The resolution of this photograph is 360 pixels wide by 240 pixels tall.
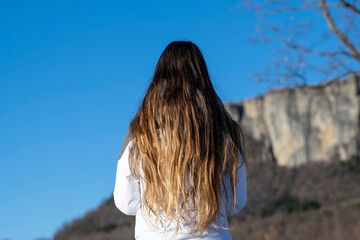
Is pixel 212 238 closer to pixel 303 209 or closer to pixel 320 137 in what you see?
pixel 303 209

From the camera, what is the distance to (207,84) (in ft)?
8.02

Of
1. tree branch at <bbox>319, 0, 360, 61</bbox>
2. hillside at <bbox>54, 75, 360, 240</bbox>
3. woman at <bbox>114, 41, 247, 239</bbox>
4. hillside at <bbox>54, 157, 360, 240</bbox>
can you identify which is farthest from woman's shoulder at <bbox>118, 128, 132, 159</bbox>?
hillside at <bbox>54, 75, 360, 240</bbox>

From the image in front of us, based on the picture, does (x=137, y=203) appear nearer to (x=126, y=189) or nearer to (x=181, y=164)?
(x=126, y=189)

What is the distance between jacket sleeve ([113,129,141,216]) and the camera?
2.28 meters

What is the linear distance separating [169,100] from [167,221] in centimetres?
55

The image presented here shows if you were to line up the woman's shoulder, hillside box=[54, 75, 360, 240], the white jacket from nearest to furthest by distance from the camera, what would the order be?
the white jacket, the woman's shoulder, hillside box=[54, 75, 360, 240]

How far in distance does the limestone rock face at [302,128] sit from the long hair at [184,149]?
44.0 meters

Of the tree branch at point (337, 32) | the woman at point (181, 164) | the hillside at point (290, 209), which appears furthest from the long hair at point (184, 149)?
the hillside at point (290, 209)

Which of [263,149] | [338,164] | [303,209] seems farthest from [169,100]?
[263,149]

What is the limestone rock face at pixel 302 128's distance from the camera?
161ft

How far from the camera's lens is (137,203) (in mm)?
2299

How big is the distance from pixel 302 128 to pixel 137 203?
51.0 metres

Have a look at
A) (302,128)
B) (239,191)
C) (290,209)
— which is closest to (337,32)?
(239,191)

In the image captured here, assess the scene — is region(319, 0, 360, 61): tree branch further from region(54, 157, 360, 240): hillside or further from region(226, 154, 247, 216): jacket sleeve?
region(54, 157, 360, 240): hillside
